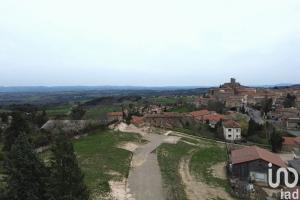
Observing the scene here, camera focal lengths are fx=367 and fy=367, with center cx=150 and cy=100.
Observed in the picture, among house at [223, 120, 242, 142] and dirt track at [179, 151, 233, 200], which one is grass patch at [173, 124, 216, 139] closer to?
house at [223, 120, 242, 142]

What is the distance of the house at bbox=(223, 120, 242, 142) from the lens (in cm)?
5884

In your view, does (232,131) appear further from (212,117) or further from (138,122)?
(138,122)

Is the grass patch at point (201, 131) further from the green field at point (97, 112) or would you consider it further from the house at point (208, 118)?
the green field at point (97, 112)

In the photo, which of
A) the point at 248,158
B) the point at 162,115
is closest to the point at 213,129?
the point at 162,115

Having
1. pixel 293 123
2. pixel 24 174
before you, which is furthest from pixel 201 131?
pixel 24 174

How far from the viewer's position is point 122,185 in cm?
2748

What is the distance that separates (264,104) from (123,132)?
58.6 meters

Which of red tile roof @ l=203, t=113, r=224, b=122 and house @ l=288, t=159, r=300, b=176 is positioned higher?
red tile roof @ l=203, t=113, r=224, b=122

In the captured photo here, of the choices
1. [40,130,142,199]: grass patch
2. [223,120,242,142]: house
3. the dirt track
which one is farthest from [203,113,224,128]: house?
the dirt track

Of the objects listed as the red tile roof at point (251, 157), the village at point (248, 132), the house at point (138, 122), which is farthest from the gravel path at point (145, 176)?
the house at point (138, 122)

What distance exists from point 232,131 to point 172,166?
2693 cm

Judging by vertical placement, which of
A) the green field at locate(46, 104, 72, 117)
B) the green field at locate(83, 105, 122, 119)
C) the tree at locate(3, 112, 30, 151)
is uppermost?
the tree at locate(3, 112, 30, 151)

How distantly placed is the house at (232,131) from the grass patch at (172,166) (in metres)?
13.6

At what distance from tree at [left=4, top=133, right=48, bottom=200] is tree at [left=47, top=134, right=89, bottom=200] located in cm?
151
